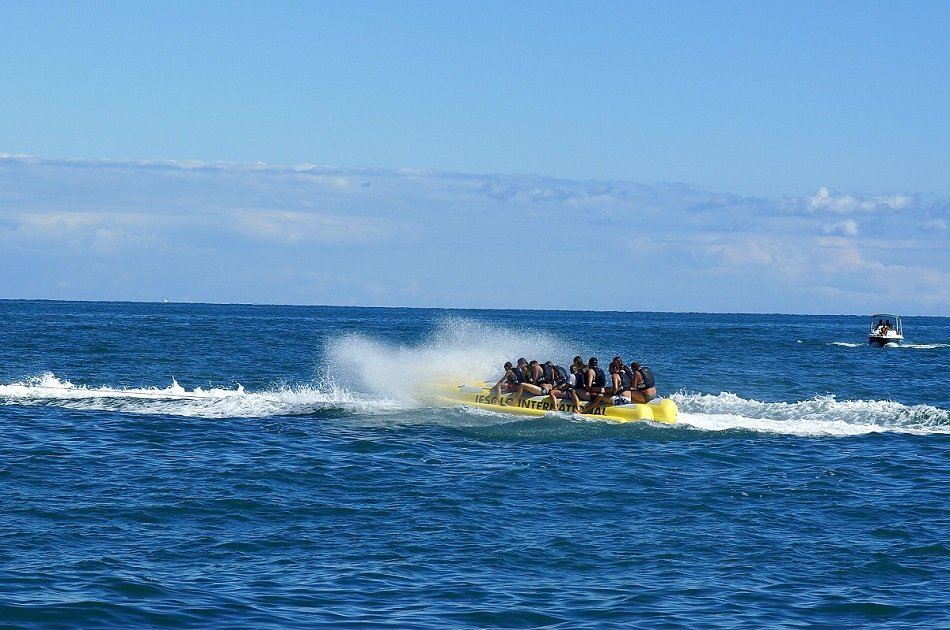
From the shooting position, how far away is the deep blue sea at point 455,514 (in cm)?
1045

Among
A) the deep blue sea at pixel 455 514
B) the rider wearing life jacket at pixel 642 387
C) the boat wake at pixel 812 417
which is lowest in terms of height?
the deep blue sea at pixel 455 514

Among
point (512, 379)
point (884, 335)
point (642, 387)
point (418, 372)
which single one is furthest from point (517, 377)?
point (884, 335)

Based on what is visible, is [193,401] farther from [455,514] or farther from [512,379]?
[455,514]

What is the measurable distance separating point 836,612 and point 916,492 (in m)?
6.79

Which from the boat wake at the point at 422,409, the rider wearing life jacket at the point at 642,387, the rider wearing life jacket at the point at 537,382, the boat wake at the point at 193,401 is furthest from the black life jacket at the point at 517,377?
the boat wake at the point at 193,401

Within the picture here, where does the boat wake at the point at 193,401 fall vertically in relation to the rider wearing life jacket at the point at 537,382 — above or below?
below

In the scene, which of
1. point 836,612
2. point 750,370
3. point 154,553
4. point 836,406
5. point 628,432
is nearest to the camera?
point 836,612

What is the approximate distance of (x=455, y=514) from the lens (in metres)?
14.3

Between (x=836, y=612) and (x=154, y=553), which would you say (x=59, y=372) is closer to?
(x=154, y=553)

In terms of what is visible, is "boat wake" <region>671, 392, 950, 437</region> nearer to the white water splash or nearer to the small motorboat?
the white water splash

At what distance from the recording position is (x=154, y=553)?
39.7 ft

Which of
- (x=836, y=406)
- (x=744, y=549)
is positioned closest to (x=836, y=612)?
(x=744, y=549)

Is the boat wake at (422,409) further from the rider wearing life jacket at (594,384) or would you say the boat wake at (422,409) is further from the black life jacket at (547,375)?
the black life jacket at (547,375)

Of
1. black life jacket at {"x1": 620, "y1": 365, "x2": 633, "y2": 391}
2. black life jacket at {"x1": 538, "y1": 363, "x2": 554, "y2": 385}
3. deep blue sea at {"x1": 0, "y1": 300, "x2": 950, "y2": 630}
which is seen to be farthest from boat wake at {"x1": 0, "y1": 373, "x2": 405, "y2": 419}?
black life jacket at {"x1": 620, "y1": 365, "x2": 633, "y2": 391}
